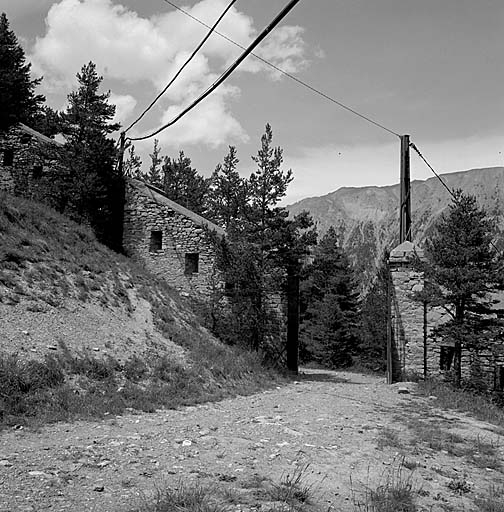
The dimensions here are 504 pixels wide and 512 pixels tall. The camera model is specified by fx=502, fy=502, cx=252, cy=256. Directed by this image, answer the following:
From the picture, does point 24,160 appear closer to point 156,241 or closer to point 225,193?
point 156,241

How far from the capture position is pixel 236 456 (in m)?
Answer: 6.30

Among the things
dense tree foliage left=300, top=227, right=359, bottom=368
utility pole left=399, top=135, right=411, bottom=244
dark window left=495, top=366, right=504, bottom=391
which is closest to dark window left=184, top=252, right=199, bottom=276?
utility pole left=399, top=135, right=411, bottom=244

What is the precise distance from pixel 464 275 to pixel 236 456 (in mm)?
10698

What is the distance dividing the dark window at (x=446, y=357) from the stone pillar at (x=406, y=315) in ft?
2.08

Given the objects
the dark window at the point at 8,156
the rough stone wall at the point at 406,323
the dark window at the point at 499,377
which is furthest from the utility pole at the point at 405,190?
the dark window at the point at 8,156

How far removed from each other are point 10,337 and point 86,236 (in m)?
7.36

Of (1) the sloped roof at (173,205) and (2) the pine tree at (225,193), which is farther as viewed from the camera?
(2) the pine tree at (225,193)

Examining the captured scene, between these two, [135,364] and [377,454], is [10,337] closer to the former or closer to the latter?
[135,364]

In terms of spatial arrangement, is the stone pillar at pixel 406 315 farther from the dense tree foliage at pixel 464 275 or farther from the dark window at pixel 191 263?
the dark window at pixel 191 263

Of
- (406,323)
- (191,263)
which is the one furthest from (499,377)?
(191,263)

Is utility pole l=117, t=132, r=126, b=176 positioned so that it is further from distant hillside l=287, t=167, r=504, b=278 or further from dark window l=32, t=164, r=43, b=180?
distant hillside l=287, t=167, r=504, b=278

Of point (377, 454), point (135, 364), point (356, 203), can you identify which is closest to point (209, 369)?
point (135, 364)

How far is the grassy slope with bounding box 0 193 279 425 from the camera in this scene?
840 cm

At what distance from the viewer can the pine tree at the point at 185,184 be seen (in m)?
39.1
